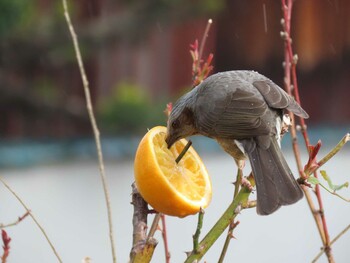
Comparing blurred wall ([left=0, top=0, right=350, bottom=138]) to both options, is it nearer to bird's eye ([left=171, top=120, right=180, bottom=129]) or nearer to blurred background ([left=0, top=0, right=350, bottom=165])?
blurred background ([left=0, top=0, right=350, bottom=165])

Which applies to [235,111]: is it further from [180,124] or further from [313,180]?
[313,180]

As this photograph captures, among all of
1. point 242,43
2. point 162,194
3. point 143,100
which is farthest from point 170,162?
point 242,43

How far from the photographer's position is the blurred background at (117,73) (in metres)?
4.41

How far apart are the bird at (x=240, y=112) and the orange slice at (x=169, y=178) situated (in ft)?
0.53

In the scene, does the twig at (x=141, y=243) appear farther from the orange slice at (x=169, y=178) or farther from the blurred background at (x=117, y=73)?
the blurred background at (x=117, y=73)

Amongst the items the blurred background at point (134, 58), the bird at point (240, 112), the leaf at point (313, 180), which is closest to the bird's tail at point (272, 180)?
the bird at point (240, 112)

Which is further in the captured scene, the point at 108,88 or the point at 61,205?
the point at 108,88

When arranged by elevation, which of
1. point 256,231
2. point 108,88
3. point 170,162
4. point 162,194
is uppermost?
point 108,88

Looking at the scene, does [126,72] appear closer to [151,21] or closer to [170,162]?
[151,21]

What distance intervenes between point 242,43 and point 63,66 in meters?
1.34

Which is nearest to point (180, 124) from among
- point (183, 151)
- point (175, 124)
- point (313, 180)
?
point (175, 124)

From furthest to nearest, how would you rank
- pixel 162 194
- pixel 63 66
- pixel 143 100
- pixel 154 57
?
pixel 154 57
pixel 63 66
pixel 143 100
pixel 162 194

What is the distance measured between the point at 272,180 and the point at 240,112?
294 mm

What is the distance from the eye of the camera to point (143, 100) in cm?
437
